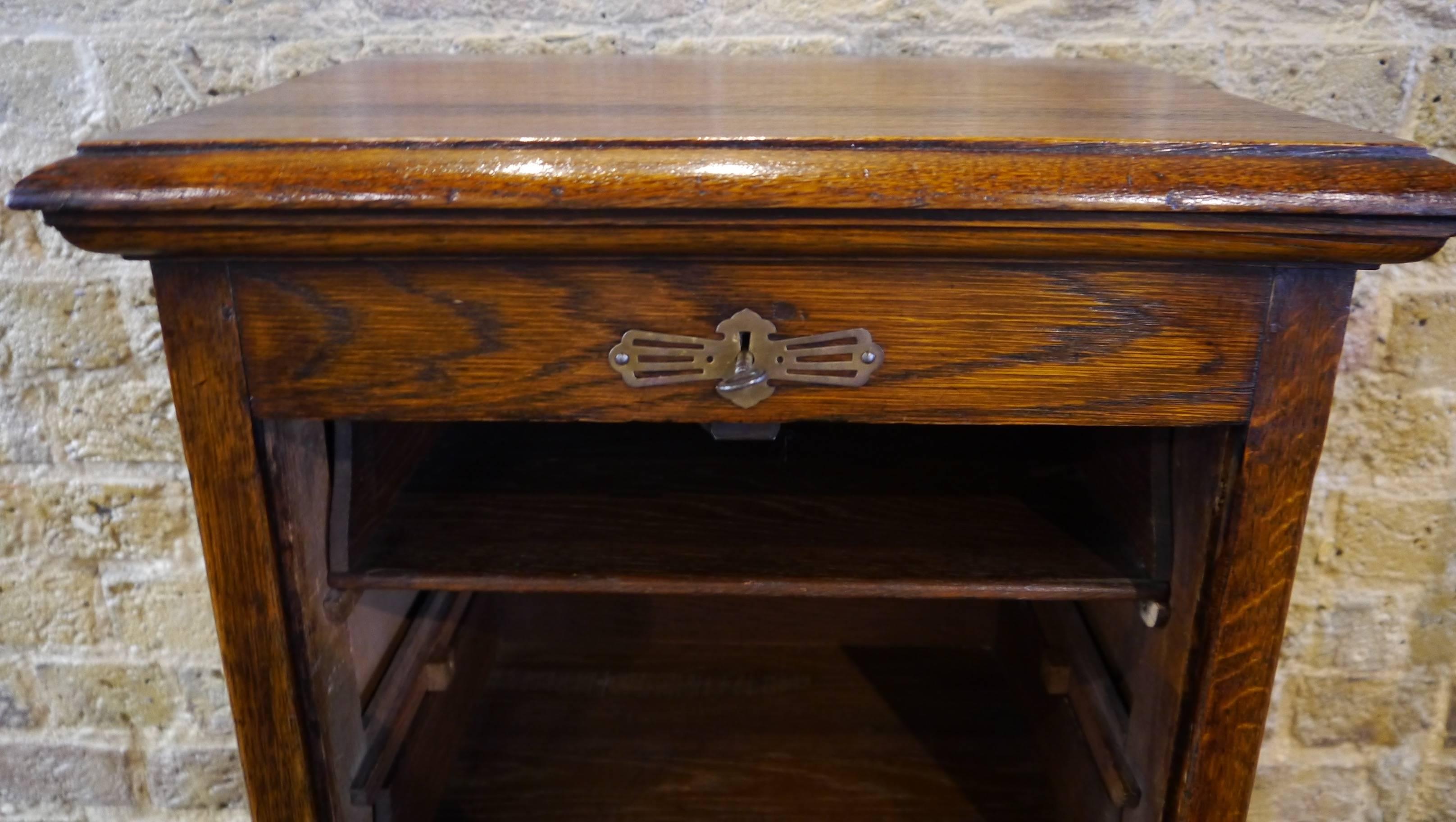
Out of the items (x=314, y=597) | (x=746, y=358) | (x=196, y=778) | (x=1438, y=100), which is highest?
(x=1438, y=100)

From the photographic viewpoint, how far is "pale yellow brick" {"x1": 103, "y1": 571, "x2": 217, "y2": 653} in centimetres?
130

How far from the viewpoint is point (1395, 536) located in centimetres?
122

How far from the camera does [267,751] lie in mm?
737

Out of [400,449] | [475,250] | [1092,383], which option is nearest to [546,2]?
[400,449]

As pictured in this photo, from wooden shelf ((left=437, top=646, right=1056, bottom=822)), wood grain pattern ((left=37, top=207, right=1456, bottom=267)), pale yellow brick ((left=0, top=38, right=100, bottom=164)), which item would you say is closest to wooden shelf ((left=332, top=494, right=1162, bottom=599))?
wood grain pattern ((left=37, top=207, right=1456, bottom=267))

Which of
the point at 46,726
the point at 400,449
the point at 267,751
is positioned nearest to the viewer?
the point at 267,751

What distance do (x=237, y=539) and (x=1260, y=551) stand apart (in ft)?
2.17

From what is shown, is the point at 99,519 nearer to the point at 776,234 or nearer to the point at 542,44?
the point at 542,44

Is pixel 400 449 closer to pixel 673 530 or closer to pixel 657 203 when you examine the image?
pixel 673 530

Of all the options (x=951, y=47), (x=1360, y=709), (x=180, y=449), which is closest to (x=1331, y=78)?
(x=951, y=47)

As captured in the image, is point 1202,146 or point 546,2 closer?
point 1202,146

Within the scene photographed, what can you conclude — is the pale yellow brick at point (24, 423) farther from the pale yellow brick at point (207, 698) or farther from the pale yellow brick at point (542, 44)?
the pale yellow brick at point (542, 44)

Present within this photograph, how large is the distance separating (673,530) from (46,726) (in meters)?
1.06

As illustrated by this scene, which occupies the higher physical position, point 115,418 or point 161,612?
point 115,418
